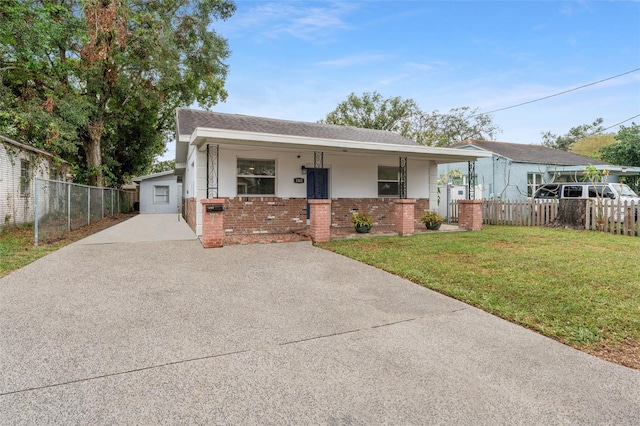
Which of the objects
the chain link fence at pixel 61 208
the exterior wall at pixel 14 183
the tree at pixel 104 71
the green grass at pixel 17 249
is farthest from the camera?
the tree at pixel 104 71

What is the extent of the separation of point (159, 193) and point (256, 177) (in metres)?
17.3

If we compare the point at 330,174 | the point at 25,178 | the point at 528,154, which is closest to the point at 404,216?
the point at 330,174

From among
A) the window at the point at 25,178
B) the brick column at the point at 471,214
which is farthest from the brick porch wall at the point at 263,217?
the window at the point at 25,178

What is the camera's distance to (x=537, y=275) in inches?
207

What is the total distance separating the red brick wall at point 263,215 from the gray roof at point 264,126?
2.23m

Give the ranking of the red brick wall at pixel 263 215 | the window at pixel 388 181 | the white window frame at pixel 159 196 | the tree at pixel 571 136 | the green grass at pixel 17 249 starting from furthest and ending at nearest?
the tree at pixel 571 136 < the white window frame at pixel 159 196 < the window at pixel 388 181 < the red brick wall at pixel 263 215 < the green grass at pixel 17 249

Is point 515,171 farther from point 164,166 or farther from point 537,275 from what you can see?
point 164,166

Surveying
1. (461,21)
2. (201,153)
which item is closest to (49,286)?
(201,153)

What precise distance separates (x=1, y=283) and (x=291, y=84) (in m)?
17.7

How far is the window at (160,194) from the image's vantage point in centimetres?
2435

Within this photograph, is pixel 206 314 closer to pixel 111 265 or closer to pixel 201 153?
pixel 111 265

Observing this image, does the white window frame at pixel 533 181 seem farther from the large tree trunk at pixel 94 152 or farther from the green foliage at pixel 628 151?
the large tree trunk at pixel 94 152

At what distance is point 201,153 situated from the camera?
9.55m

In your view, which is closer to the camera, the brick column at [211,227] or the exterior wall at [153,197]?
the brick column at [211,227]
